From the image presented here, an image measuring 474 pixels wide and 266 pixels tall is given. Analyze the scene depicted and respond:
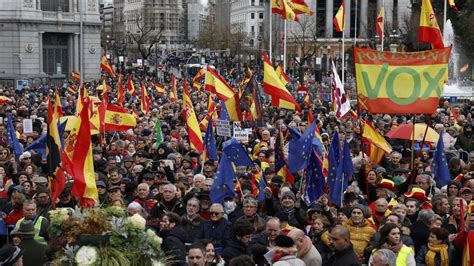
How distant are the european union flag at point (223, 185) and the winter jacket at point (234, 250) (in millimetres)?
2249

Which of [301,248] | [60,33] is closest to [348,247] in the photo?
[301,248]

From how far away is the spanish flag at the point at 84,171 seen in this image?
11.3 metres

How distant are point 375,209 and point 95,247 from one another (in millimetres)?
5790

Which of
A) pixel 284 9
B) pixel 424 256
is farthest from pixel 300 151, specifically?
pixel 284 9

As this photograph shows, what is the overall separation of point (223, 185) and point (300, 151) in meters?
2.27

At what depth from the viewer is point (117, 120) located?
2161 centimetres

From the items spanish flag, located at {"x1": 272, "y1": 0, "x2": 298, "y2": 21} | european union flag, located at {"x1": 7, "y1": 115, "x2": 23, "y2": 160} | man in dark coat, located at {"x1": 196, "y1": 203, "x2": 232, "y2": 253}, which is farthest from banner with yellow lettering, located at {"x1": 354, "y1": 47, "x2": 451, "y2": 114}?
spanish flag, located at {"x1": 272, "y1": 0, "x2": 298, "y2": 21}

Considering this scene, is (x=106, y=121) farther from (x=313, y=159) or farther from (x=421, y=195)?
(x=421, y=195)

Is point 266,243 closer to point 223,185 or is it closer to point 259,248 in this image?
point 259,248

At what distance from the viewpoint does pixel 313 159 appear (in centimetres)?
1357

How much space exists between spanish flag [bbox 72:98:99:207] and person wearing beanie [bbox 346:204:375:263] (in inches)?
118

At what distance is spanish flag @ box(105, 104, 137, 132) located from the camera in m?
21.6

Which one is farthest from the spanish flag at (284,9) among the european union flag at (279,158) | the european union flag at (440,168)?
the european union flag at (440,168)

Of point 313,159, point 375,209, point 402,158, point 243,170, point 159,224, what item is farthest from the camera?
point 402,158
